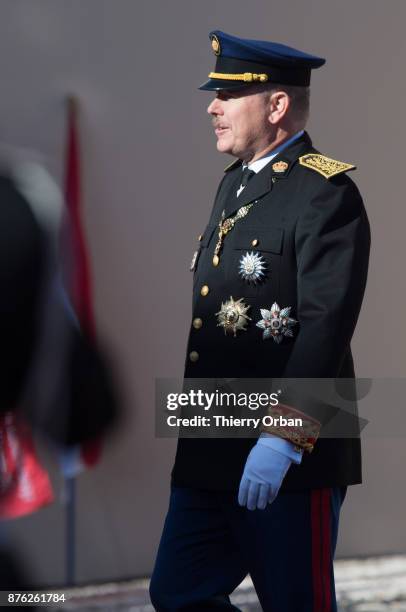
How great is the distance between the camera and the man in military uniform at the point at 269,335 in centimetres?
283

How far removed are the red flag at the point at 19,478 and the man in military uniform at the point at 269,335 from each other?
3.42 ft

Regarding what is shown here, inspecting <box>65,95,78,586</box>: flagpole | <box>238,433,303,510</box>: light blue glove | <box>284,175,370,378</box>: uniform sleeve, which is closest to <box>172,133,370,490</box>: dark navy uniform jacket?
<box>284,175,370,378</box>: uniform sleeve

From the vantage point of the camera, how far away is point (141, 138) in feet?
14.5

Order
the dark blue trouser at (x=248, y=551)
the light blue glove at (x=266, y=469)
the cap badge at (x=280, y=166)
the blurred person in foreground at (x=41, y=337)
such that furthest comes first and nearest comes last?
the cap badge at (x=280, y=166) < the dark blue trouser at (x=248, y=551) < the light blue glove at (x=266, y=469) < the blurred person in foreground at (x=41, y=337)

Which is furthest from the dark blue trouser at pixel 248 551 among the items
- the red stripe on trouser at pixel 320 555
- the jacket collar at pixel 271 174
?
the jacket collar at pixel 271 174

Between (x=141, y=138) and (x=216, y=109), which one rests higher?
(x=216, y=109)

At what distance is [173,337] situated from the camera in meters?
4.51

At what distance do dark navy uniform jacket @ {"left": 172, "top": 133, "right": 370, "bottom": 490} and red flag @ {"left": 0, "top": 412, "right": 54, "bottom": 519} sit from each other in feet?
3.70

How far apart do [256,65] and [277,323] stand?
70 cm

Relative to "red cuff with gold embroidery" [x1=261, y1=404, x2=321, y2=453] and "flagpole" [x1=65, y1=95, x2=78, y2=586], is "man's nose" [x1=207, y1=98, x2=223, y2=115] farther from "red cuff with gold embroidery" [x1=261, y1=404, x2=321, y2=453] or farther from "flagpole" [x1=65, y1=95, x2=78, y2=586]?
"flagpole" [x1=65, y1=95, x2=78, y2=586]

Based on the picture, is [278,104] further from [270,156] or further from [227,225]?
[227,225]

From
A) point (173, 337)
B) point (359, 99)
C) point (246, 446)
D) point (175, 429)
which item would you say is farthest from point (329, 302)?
point (359, 99)

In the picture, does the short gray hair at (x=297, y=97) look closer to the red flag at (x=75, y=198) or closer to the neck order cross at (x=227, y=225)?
the neck order cross at (x=227, y=225)

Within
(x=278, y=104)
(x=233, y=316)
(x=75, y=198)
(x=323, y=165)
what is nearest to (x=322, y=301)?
(x=233, y=316)
